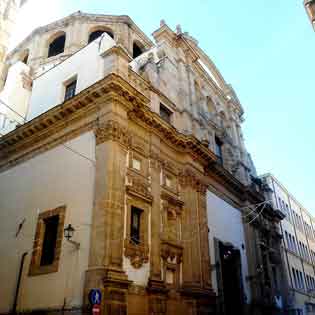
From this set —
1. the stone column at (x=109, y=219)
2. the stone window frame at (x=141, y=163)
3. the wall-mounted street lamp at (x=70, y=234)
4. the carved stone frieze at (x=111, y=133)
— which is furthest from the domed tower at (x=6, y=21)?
the stone window frame at (x=141, y=163)

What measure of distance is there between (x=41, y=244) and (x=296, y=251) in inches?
1071

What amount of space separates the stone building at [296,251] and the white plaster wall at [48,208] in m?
19.1

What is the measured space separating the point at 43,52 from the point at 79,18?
385cm

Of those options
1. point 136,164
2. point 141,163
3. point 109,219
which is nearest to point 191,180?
point 141,163

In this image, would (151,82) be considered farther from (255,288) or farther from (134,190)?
(255,288)

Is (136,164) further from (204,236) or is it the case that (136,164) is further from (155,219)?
(204,236)

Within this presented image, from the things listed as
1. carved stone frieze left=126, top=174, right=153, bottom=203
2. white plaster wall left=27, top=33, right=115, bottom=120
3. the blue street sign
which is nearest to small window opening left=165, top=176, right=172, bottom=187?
carved stone frieze left=126, top=174, right=153, bottom=203

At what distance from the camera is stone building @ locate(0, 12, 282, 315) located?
11117 millimetres

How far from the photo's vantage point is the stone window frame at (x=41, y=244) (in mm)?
11547

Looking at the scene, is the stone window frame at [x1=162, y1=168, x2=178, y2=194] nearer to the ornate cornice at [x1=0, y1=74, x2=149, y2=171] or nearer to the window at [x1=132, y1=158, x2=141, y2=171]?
the window at [x1=132, y1=158, x2=141, y2=171]

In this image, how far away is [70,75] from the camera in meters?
16.2

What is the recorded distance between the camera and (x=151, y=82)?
1700 cm

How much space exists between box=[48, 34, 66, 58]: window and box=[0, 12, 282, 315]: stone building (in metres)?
4.91

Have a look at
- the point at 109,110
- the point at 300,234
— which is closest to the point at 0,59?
the point at 109,110
